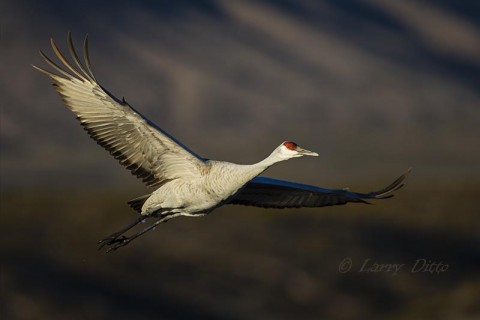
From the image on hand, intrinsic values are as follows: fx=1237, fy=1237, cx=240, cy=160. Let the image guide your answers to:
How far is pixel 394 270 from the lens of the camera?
2664cm

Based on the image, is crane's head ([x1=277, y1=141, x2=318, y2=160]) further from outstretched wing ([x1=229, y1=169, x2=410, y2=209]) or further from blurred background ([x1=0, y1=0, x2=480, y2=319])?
blurred background ([x1=0, y1=0, x2=480, y2=319])

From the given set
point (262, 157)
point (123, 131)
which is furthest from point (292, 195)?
point (262, 157)

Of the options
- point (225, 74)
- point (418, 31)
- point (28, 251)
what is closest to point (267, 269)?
Result: point (28, 251)

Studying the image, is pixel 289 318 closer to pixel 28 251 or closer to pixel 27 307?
pixel 27 307

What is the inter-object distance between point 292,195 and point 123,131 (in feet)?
7.77

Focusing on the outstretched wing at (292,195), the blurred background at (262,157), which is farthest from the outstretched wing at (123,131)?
the blurred background at (262,157)

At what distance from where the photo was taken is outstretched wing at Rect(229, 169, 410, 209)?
1412 centimetres

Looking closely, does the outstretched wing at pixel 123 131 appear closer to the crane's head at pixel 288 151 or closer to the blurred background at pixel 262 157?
the crane's head at pixel 288 151

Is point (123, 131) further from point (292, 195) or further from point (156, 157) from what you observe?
point (292, 195)

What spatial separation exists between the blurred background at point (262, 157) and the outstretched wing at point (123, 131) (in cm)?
1121

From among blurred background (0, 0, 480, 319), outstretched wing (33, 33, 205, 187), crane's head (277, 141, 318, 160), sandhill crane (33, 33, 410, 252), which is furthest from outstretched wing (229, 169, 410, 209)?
blurred background (0, 0, 480, 319)

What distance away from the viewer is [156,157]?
530 inches

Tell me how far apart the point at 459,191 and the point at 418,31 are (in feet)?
146

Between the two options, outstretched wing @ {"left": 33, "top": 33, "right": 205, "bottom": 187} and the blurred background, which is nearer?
outstretched wing @ {"left": 33, "top": 33, "right": 205, "bottom": 187}
